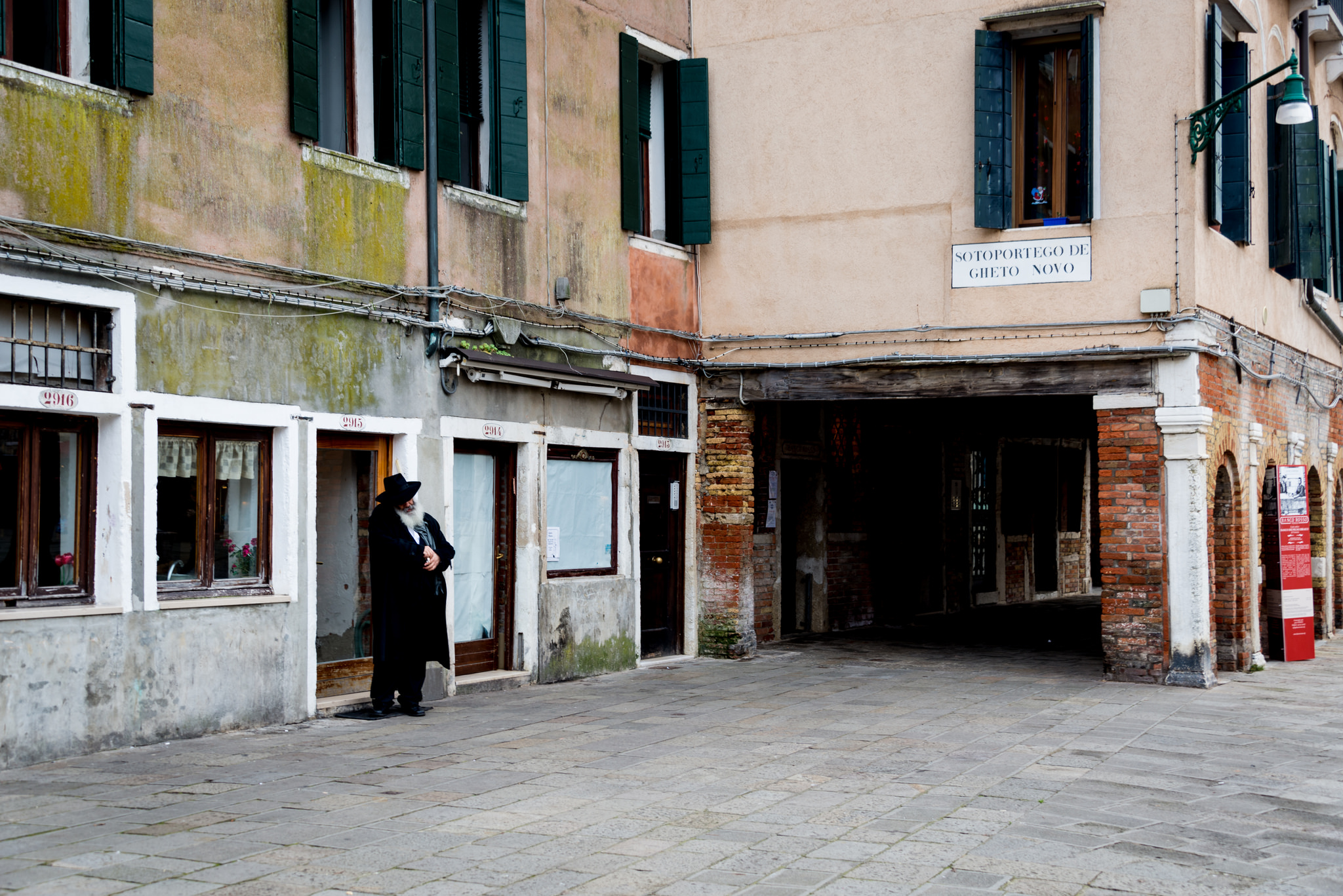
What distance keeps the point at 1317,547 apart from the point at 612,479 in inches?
377

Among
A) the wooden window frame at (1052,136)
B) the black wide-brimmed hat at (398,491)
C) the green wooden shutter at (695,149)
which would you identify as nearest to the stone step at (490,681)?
the black wide-brimmed hat at (398,491)

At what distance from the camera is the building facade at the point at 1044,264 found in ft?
39.0

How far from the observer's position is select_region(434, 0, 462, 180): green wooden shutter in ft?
35.4

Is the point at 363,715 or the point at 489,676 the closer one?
the point at 363,715

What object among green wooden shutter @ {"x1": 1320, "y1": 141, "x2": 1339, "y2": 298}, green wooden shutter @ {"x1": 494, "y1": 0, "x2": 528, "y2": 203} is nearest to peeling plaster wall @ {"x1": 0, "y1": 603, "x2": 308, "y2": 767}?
green wooden shutter @ {"x1": 494, "y1": 0, "x2": 528, "y2": 203}

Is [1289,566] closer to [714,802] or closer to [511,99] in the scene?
[511,99]

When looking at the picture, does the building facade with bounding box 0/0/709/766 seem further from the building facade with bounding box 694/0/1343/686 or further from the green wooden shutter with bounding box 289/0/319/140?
the building facade with bounding box 694/0/1343/686

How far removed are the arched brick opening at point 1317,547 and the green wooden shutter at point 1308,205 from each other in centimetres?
289

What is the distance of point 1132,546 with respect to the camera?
12016mm

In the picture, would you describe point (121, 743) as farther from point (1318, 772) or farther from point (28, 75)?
point (1318, 772)

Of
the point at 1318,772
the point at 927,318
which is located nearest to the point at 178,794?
the point at 1318,772

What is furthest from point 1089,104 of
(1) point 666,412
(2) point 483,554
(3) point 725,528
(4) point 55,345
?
(4) point 55,345

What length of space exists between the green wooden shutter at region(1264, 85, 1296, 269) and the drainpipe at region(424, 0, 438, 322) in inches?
358

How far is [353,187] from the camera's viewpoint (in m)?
10.1
